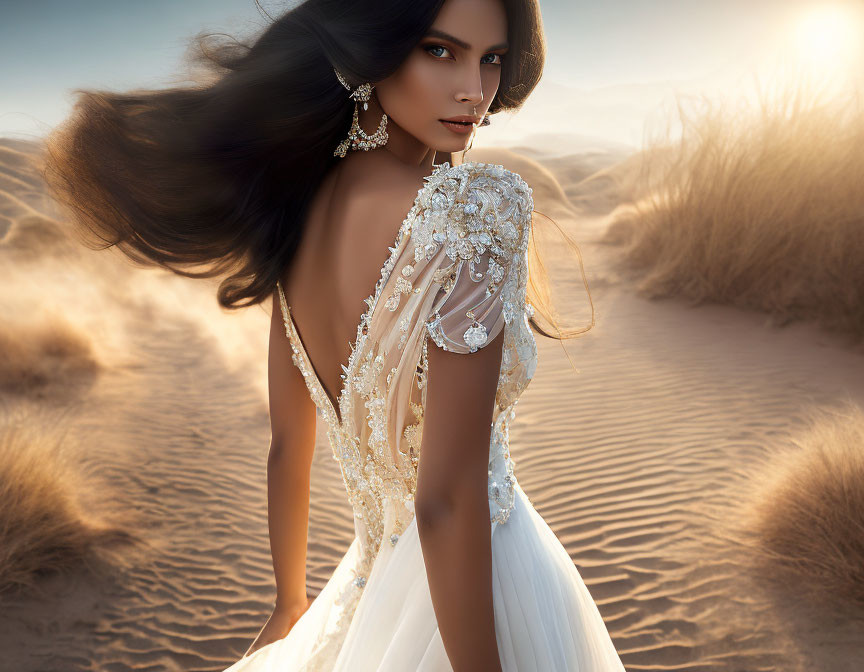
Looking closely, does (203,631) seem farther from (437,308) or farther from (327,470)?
(437,308)

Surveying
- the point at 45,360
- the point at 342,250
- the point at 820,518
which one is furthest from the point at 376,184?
the point at 45,360

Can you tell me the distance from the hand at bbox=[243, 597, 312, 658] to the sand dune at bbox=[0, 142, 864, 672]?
43.0 inches

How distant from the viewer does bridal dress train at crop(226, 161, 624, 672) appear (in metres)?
1.03

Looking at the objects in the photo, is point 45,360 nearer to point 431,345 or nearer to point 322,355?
point 322,355

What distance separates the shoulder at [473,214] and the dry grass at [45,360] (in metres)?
6.66

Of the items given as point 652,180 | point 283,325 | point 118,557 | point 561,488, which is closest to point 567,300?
point 652,180

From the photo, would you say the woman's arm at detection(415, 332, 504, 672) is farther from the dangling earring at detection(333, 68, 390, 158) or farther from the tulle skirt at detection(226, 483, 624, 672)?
the dangling earring at detection(333, 68, 390, 158)

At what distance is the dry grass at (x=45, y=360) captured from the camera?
21.5 ft

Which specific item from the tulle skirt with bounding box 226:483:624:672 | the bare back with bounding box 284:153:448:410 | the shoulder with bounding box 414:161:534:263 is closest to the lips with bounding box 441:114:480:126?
the bare back with bounding box 284:153:448:410

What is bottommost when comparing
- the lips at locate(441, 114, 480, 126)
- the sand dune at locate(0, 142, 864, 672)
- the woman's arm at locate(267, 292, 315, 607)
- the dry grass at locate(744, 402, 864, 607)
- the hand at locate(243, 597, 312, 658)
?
the sand dune at locate(0, 142, 864, 672)

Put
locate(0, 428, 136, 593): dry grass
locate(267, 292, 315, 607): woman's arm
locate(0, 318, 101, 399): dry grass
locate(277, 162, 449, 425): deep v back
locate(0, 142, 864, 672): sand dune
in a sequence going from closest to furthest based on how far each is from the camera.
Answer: locate(277, 162, 449, 425): deep v back
locate(267, 292, 315, 607): woman's arm
locate(0, 142, 864, 672): sand dune
locate(0, 428, 136, 593): dry grass
locate(0, 318, 101, 399): dry grass

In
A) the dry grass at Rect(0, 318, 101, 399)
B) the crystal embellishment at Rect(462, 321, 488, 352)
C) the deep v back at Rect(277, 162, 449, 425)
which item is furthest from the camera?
the dry grass at Rect(0, 318, 101, 399)

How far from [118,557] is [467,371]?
3806mm

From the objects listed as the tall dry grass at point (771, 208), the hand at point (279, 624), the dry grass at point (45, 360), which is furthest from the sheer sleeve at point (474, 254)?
the tall dry grass at point (771, 208)
